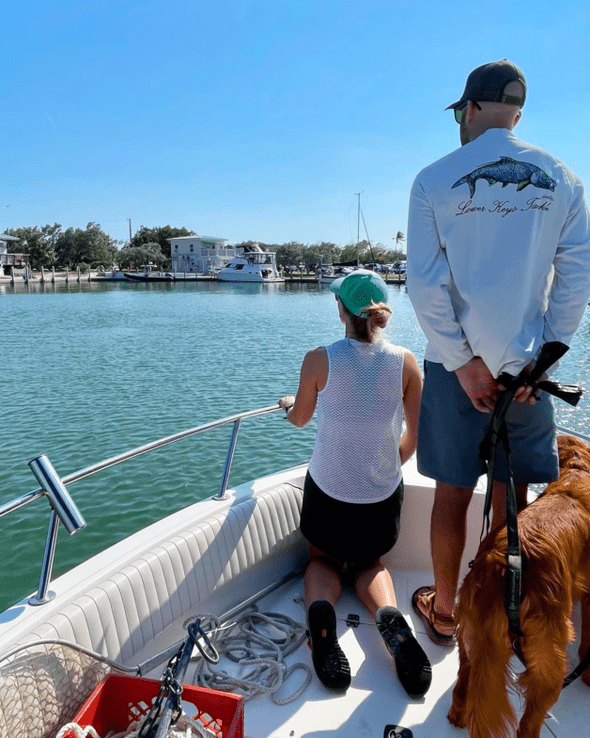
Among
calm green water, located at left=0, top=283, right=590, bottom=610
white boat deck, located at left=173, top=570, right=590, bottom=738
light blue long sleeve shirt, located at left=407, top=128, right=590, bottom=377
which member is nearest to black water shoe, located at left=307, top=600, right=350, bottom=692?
white boat deck, located at left=173, top=570, right=590, bottom=738

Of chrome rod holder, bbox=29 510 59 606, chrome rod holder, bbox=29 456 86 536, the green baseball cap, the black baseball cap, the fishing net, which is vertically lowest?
the fishing net

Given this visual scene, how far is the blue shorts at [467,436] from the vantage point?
1738 mm

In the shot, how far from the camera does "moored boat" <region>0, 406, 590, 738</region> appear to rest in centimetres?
155

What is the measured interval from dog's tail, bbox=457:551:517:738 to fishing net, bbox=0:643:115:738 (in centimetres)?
109

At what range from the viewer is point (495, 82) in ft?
5.47

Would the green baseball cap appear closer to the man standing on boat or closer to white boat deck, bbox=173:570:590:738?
the man standing on boat

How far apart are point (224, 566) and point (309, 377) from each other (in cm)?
87

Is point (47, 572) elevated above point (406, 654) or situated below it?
above

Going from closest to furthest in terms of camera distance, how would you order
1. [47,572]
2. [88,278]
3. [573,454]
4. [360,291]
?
1. [47,572]
2. [573,454]
3. [360,291]
4. [88,278]

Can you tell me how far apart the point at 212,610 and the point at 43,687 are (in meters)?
0.95

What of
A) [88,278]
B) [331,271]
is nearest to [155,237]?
[88,278]

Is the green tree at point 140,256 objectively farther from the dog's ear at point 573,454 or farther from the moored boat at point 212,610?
the dog's ear at point 573,454

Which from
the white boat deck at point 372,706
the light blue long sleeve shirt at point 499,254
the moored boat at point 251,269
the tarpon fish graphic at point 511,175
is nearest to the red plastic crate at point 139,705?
the white boat deck at point 372,706

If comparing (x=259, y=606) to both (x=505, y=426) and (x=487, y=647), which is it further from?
(x=505, y=426)
